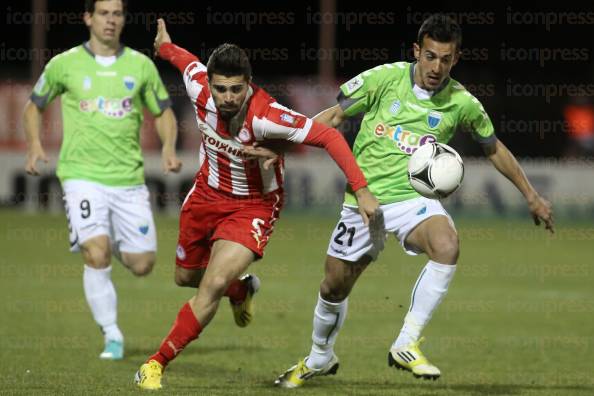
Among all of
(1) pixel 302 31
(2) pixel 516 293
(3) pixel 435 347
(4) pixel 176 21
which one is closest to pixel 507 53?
(1) pixel 302 31

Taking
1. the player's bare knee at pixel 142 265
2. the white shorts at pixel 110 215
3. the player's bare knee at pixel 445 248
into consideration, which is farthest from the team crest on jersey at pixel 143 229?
the player's bare knee at pixel 445 248

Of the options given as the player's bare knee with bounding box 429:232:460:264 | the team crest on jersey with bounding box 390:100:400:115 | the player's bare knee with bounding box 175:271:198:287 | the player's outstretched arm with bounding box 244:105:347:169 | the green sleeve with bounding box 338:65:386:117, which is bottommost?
the player's bare knee with bounding box 175:271:198:287

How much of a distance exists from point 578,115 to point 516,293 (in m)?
9.75

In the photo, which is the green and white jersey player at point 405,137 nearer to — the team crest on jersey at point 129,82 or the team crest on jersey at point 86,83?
the team crest on jersey at point 129,82

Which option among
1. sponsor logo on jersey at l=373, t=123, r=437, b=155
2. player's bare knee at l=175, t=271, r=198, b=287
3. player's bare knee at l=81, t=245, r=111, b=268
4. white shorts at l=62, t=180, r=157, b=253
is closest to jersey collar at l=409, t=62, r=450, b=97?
sponsor logo on jersey at l=373, t=123, r=437, b=155

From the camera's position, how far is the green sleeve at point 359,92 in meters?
7.32

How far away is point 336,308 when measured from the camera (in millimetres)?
7605

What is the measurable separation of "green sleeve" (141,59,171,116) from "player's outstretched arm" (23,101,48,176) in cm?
81

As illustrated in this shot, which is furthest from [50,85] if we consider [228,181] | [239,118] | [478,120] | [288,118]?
[478,120]

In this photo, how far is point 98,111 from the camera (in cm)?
888

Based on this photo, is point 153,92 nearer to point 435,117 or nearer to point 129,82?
point 129,82

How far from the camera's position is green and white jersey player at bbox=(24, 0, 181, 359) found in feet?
28.5

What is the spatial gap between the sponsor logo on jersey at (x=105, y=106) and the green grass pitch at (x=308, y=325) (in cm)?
177

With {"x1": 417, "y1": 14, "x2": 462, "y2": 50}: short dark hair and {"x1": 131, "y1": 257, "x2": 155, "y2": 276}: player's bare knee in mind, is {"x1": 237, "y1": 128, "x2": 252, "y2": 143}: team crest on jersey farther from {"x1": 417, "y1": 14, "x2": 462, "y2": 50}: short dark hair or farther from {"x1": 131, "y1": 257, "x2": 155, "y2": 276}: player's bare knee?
{"x1": 131, "y1": 257, "x2": 155, "y2": 276}: player's bare knee
